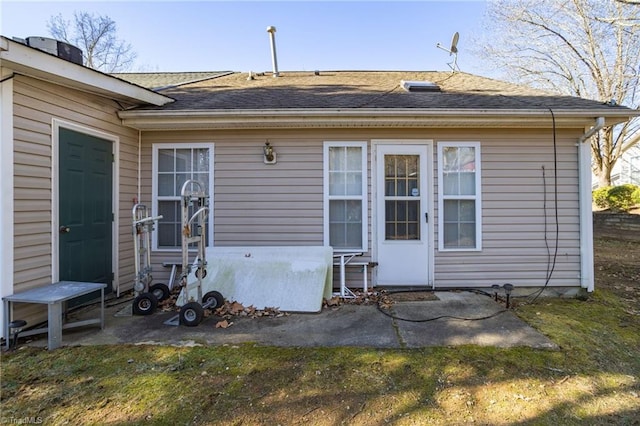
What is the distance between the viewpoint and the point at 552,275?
4648mm

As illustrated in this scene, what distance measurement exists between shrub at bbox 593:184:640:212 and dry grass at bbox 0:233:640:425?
12.5 meters

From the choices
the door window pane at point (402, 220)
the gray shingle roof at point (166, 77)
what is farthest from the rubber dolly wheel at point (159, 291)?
the gray shingle roof at point (166, 77)

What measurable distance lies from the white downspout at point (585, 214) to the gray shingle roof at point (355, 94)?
612 mm

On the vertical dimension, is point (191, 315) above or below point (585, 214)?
below

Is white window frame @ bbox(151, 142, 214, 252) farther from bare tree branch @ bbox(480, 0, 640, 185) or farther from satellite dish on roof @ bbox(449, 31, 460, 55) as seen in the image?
bare tree branch @ bbox(480, 0, 640, 185)

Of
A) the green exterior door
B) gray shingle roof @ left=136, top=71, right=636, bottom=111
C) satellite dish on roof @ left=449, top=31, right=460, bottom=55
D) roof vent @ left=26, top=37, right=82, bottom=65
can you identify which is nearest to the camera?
the green exterior door

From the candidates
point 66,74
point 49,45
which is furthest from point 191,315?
point 49,45

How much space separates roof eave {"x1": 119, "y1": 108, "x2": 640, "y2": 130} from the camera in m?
4.23

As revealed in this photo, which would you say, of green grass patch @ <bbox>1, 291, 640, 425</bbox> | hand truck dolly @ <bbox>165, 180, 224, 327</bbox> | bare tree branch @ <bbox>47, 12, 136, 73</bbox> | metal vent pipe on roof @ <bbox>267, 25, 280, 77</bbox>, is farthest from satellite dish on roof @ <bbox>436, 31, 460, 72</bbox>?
bare tree branch @ <bbox>47, 12, 136, 73</bbox>

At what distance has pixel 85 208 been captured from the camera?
3912 millimetres

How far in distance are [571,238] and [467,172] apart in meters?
1.77

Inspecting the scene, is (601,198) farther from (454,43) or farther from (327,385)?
(327,385)

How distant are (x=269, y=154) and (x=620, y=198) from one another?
14.5 metres

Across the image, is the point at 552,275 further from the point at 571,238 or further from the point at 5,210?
the point at 5,210
